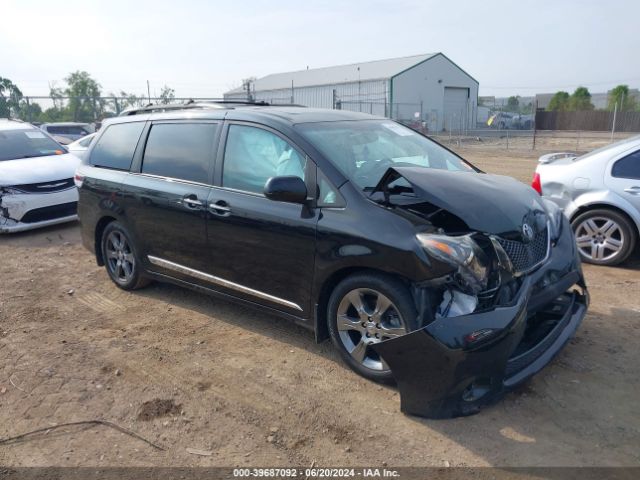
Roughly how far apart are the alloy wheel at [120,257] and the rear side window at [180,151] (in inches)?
33.9

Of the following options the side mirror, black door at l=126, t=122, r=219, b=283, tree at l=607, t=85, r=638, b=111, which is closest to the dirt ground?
black door at l=126, t=122, r=219, b=283

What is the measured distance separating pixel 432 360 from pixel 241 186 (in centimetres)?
207

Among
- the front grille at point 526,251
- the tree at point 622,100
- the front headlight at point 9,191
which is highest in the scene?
the tree at point 622,100

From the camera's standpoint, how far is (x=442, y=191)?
3.49m

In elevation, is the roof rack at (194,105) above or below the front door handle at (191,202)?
above

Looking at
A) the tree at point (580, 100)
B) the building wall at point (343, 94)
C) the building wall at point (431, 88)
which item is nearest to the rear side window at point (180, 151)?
the building wall at point (343, 94)

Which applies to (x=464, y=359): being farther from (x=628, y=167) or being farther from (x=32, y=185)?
(x=32, y=185)

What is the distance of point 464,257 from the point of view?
10.6 ft

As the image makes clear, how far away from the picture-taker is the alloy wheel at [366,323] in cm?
350

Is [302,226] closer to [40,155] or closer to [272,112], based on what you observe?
[272,112]

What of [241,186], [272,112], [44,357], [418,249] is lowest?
[44,357]

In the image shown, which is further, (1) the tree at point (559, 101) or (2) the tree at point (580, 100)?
(1) the tree at point (559, 101)

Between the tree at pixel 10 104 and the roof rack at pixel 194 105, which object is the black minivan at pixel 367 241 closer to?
the roof rack at pixel 194 105

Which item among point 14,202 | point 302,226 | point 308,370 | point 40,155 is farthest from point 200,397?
point 40,155
